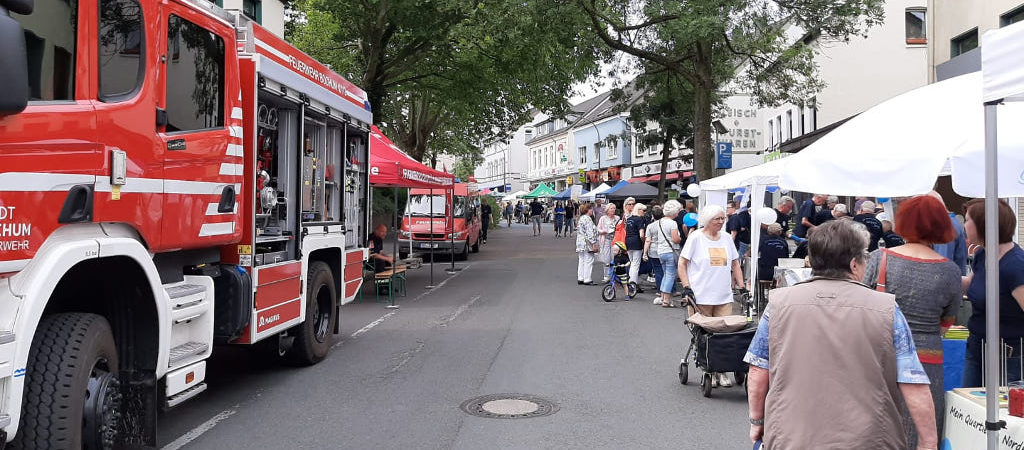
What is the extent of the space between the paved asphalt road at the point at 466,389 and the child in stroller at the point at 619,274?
1613mm

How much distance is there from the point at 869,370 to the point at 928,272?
123cm

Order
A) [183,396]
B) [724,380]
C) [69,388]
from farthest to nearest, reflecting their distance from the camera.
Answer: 1. [724,380]
2. [183,396]
3. [69,388]

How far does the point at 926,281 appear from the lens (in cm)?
389

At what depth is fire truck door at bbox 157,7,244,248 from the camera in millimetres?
5133

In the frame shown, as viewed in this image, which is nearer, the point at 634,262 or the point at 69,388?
the point at 69,388

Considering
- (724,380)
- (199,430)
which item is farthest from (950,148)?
(199,430)

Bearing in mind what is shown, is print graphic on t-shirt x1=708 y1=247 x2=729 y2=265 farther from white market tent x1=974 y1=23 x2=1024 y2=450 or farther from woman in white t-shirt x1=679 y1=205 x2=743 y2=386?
white market tent x1=974 y1=23 x2=1024 y2=450

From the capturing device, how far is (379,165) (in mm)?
12492

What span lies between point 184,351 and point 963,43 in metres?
18.9

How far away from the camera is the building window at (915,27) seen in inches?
Answer: 1174

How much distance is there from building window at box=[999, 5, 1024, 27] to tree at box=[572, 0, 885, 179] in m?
2.66

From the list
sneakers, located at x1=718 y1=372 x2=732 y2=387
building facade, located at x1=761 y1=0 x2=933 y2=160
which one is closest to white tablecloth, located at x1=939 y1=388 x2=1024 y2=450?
sneakers, located at x1=718 y1=372 x2=732 y2=387

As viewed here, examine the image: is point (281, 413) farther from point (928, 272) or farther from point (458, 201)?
point (458, 201)

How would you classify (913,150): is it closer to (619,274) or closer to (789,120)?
(619,274)
